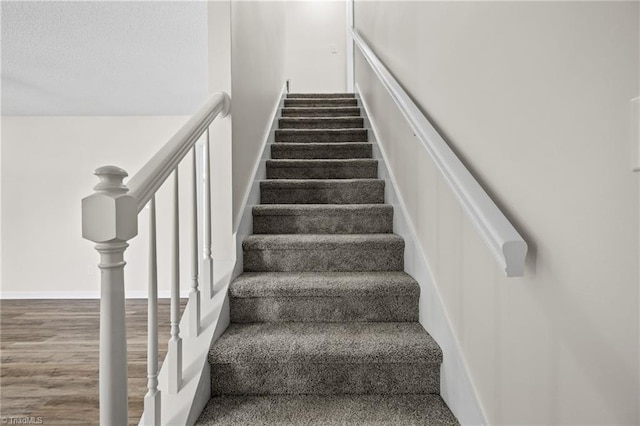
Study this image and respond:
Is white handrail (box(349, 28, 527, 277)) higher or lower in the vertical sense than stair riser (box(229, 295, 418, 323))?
higher

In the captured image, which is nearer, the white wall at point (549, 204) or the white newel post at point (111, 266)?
the white wall at point (549, 204)

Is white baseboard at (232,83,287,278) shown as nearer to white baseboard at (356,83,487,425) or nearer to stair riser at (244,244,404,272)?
stair riser at (244,244,404,272)

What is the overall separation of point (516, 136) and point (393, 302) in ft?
3.01

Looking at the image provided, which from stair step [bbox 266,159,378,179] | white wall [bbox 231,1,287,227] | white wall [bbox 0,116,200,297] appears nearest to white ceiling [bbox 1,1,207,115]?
white wall [bbox 0,116,200,297]

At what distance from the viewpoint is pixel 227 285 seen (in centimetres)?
158

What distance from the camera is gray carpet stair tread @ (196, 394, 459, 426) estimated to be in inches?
45.9

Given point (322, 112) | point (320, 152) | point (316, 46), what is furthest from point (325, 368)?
point (316, 46)

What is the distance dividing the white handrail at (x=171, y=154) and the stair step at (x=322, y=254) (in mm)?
655

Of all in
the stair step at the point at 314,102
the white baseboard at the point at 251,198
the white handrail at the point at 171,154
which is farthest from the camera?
the stair step at the point at 314,102

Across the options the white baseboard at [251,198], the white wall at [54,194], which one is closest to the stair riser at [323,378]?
the white baseboard at [251,198]

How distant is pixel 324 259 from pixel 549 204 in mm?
1194

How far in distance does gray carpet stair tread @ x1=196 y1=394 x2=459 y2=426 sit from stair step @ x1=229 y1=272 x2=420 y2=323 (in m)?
0.34

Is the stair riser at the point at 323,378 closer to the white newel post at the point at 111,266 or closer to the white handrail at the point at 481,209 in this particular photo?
the white newel post at the point at 111,266

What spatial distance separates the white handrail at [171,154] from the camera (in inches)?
35.6
